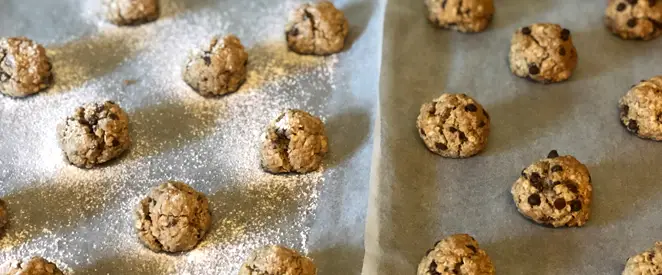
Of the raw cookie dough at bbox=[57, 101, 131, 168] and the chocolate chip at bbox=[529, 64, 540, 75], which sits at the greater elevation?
the chocolate chip at bbox=[529, 64, 540, 75]

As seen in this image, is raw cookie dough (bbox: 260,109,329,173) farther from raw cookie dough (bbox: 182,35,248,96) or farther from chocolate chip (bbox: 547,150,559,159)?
chocolate chip (bbox: 547,150,559,159)

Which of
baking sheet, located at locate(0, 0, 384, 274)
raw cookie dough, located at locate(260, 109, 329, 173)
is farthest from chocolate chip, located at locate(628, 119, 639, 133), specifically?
raw cookie dough, located at locate(260, 109, 329, 173)

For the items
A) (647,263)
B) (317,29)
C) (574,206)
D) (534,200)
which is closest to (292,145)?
(317,29)

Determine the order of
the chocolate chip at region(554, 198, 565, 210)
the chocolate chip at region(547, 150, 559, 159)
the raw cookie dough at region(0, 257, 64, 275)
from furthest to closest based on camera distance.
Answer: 1. the chocolate chip at region(547, 150, 559, 159)
2. the chocolate chip at region(554, 198, 565, 210)
3. the raw cookie dough at region(0, 257, 64, 275)

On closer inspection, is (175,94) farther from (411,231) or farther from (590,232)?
(590,232)

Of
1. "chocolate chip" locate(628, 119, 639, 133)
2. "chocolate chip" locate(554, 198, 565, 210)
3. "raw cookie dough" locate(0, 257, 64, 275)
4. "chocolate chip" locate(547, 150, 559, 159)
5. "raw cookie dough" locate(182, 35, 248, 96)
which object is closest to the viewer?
"raw cookie dough" locate(0, 257, 64, 275)

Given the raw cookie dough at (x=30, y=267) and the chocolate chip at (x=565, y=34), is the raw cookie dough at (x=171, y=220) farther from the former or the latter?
the chocolate chip at (x=565, y=34)
